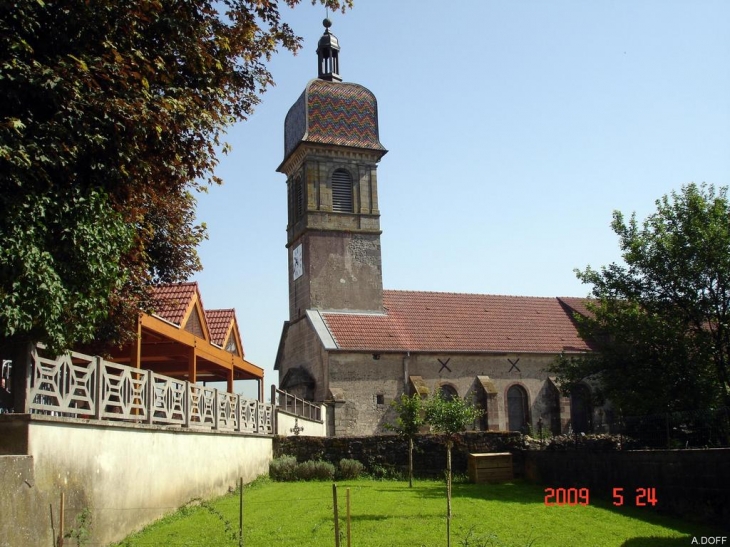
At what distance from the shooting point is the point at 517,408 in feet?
122

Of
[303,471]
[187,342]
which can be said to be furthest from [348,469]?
[187,342]

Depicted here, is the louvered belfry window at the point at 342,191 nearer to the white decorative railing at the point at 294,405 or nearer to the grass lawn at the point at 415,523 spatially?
the white decorative railing at the point at 294,405

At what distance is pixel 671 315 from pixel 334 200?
68.9ft

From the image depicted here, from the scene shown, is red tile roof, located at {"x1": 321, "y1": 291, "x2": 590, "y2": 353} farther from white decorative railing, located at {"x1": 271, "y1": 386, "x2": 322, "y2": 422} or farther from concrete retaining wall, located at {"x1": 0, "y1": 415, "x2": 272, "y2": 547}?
concrete retaining wall, located at {"x1": 0, "y1": 415, "x2": 272, "y2": 547}

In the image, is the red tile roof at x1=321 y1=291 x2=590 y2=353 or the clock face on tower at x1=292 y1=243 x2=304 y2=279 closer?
the red tile roof at x1=321 y1=291 x2=590 y2=353

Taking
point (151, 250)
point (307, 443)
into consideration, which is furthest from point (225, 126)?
point (307, 443)

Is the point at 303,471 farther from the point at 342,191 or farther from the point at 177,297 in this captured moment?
the point at 342,191

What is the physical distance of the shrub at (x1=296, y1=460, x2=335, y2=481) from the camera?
20625 millimetres

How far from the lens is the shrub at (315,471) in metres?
20.6

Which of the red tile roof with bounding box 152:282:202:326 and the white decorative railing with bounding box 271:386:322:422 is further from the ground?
the red tile roof with bounding box 152:282:202:326

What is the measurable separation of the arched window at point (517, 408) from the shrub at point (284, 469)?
18.1 metres

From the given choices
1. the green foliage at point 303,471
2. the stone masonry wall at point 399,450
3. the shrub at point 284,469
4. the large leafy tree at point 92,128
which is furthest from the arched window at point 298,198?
the large leafy tree at point 92,128

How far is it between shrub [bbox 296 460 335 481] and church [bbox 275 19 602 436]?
12862 millimetres
